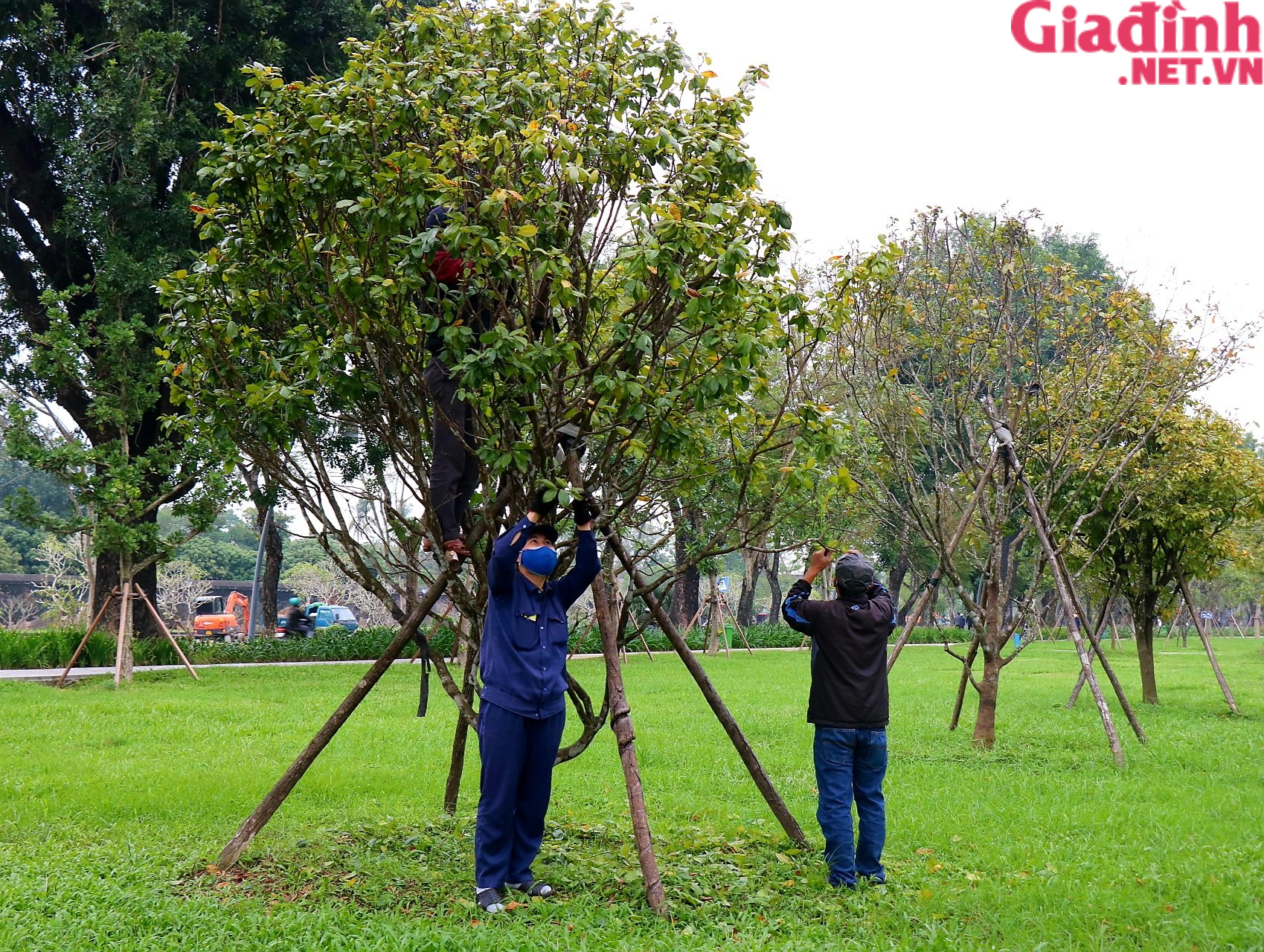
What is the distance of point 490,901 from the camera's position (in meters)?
5.07

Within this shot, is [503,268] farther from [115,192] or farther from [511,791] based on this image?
[115,192]

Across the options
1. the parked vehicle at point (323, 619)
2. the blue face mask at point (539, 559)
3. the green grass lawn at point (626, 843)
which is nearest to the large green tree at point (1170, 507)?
the green grass lawn at point (626, 843)

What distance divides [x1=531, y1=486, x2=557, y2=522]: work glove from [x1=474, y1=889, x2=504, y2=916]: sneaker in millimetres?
1880

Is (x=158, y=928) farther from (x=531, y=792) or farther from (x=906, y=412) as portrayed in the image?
(x=906, y=412)

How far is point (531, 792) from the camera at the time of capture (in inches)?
207

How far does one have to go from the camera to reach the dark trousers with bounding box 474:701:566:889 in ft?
16.7

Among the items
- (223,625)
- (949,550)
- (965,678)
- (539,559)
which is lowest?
(223,625)

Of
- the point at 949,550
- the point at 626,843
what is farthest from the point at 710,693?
the point at 949,550

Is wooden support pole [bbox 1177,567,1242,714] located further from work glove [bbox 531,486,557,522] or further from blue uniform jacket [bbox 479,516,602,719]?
work glove [bbox 531,486,557,522]

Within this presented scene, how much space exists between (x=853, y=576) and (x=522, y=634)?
1951 millimetres

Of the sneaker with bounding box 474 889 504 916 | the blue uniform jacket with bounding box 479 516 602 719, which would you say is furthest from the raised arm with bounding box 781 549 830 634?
the sneaker with bounding box 474 889 504 916

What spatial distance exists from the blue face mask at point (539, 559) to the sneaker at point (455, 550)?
346 mm

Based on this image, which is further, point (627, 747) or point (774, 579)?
point (774, 579)

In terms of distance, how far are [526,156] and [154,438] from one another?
648 inches
